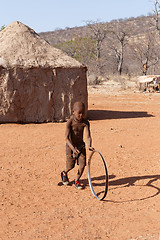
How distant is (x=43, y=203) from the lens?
11.6ft

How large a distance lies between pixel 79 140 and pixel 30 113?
172 inches

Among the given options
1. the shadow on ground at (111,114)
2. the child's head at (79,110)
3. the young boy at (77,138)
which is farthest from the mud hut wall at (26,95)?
the child's head at (79,110)

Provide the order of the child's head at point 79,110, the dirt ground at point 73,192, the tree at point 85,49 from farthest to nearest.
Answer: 1. the tree at point 85,49
2. the child's head at point 79,110
3. the dirt ground at point 73,192

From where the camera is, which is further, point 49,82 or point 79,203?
point 49,82

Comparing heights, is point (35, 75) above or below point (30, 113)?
above

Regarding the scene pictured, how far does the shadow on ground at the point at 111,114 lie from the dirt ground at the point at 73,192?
1.99 meters

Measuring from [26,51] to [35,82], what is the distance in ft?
3.29

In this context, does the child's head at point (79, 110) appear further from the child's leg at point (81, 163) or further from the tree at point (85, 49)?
the tree at point (85, 49)

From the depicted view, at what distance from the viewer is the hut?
7.85 metres

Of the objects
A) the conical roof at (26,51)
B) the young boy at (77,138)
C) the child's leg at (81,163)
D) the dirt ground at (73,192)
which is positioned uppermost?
the conical roof at (26,51)

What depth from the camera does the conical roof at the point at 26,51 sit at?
26.2ft

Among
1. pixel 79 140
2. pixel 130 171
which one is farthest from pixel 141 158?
pixel 79 140

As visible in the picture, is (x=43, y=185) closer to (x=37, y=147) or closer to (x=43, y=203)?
(x=43, y=203)

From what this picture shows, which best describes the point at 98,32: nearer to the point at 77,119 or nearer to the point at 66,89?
the point at 66,89
